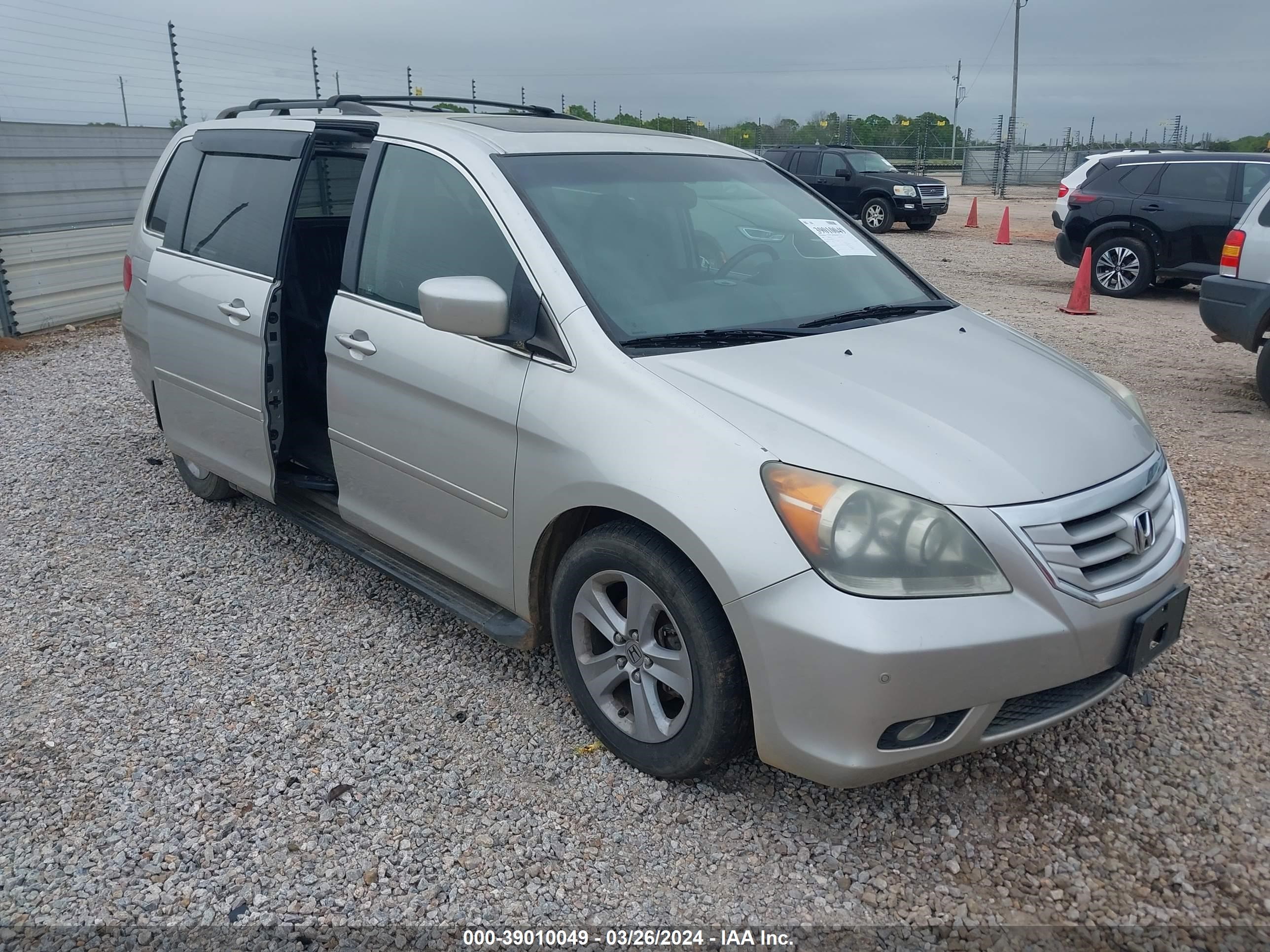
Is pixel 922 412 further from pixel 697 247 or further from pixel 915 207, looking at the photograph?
pixel 915 207

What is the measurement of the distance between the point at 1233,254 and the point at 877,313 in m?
4.99

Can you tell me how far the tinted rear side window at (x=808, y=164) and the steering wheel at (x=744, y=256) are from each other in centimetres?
1741

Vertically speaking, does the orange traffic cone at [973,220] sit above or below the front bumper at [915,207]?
below

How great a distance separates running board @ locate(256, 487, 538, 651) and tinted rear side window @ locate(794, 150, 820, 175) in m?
17.5

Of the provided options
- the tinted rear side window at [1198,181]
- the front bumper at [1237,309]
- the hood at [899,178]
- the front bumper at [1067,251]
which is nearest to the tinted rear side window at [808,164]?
the hood at [899,178]

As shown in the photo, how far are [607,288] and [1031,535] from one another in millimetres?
1403

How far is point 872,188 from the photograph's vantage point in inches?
774

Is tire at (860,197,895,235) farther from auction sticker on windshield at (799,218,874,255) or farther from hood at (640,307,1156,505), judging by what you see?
hood at (640,307,1156,505)

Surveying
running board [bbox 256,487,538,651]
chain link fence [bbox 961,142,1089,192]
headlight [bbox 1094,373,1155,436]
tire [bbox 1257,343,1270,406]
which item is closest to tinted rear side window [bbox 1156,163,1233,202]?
tire [bbox 1257,343,1270,406]

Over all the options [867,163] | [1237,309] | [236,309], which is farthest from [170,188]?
[867,163]

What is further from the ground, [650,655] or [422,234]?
[422,234]

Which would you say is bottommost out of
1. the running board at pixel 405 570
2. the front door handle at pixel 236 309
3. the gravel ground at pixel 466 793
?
the gravel ground at pixel 466 793

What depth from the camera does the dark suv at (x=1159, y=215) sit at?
11117mm

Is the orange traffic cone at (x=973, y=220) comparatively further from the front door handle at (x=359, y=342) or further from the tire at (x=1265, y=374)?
the front door handle at (x=359, y=342)
